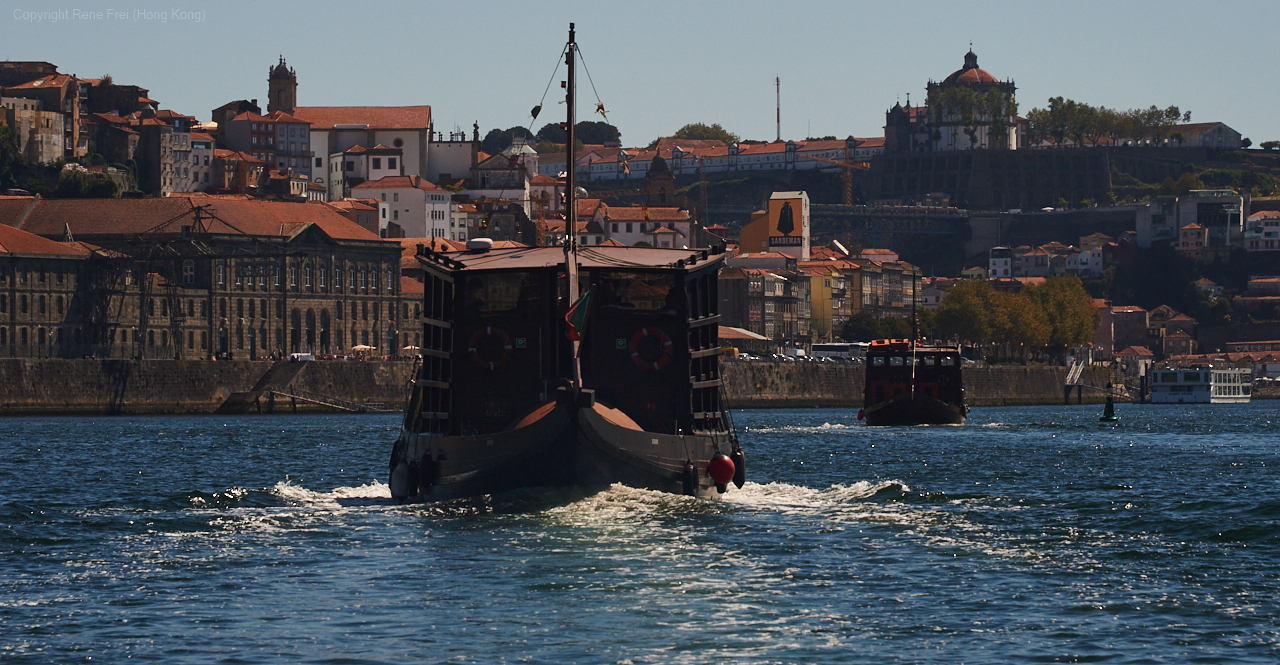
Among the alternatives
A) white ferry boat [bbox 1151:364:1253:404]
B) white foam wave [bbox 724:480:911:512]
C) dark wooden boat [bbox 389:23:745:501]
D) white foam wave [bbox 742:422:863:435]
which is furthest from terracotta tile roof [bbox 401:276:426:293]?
dark wooden boat [bbox 389:23:745:501]

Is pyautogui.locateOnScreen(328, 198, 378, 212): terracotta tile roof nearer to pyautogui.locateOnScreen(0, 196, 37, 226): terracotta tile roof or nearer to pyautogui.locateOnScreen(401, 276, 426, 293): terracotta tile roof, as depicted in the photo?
pyautogui.locateOnScreen(401, 276, 426, 293): terracotta tile roof

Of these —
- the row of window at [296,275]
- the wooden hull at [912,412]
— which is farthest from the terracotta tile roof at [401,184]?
the wooden hull at [912,412]

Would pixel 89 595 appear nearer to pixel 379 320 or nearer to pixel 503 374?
Answer: pixel 503 374

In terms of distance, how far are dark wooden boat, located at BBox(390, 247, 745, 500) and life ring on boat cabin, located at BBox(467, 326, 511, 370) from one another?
0.02m

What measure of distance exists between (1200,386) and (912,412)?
77.5 metres

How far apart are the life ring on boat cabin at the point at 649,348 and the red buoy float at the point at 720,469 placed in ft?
5.99

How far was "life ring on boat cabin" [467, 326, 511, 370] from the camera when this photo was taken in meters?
32.2

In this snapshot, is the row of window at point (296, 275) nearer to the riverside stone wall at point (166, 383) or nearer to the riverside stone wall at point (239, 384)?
the riverside stone wall at point (166, 383)

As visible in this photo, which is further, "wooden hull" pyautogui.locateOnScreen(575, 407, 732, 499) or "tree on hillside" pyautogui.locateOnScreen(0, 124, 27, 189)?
"tree on hillside" pyautogui.locateOnScreen(0, 124, 27, 189)

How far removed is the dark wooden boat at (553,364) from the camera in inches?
1230

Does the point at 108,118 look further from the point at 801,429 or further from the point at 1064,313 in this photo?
the point at 801,429

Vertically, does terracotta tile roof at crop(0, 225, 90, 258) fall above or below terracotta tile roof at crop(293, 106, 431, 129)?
below

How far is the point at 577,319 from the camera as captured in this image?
29.6 m

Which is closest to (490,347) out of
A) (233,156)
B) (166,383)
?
(166,383)
